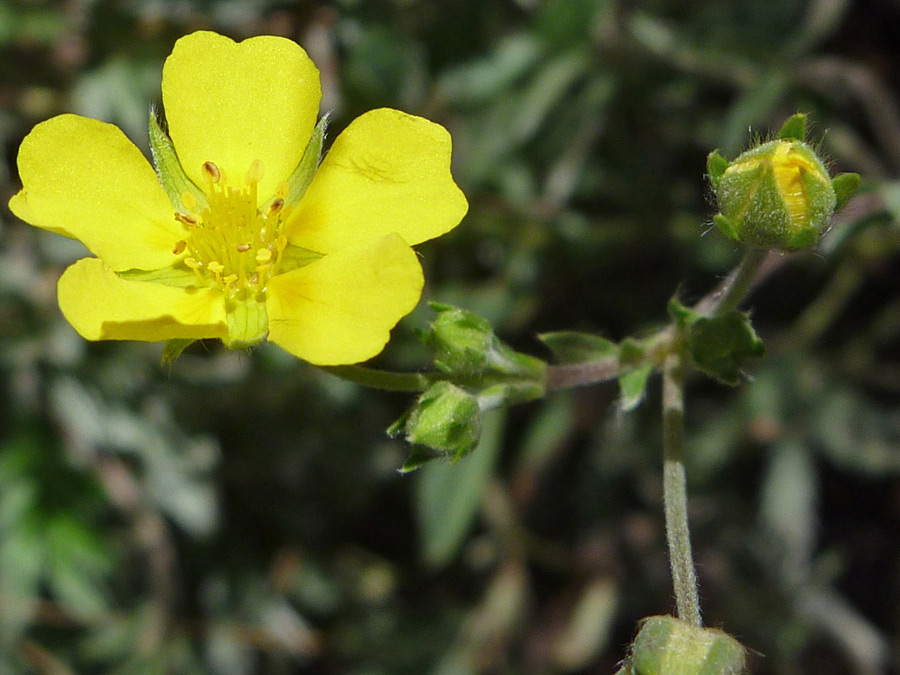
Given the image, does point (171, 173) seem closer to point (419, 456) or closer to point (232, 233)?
point (232, 233)

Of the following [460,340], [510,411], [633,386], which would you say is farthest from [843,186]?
[510,411]

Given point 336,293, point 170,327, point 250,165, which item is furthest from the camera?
point 250,165

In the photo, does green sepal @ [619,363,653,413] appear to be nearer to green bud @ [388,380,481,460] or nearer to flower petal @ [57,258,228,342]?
green bud @ [388,380,481,460]

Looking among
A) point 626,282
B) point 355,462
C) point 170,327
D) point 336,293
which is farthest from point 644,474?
point 170,327

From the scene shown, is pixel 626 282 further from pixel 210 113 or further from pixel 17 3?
pixel 17 3

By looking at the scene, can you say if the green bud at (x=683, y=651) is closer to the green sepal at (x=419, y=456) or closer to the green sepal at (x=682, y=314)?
the green sepal at (x=419, y=456)

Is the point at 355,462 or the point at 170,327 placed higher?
the point at 355,462

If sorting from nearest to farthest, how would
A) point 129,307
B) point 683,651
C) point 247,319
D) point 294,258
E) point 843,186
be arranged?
point 683,651 → point 843,186 → point 129,307 → point 247,319 → point 294,258
